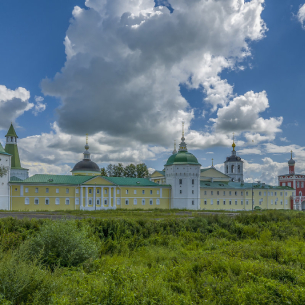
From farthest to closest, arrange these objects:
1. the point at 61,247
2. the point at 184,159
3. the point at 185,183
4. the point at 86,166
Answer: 1. the point at 86,166
2. the point at 184,159
3. the point at 185,183
4. the point at 61,247

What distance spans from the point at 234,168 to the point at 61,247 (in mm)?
75301

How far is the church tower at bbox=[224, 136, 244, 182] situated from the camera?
8225 centimetres

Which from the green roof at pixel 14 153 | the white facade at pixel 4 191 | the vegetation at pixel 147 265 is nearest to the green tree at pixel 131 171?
the green roof at pixel 14 153

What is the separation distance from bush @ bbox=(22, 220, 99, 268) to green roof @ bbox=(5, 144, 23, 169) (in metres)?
61.8

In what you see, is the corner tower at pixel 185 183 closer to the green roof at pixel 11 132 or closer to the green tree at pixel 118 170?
the green tree at pixel 118 170

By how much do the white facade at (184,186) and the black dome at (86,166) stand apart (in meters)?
21.8

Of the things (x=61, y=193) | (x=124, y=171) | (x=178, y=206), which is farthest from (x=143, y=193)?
(x=124, y=171)

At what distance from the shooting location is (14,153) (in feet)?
228

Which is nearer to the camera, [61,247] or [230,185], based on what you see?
[61,247]

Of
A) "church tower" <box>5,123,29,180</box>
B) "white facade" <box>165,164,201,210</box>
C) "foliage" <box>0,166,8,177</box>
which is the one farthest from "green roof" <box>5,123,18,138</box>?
"white facade" <box>165,164,201,210</box>

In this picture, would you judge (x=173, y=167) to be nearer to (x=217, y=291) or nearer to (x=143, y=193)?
(x=143, y=193)

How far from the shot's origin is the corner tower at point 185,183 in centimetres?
5675

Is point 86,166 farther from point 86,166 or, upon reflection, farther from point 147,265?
point 147,265

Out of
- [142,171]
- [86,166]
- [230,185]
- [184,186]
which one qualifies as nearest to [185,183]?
[184,186]
